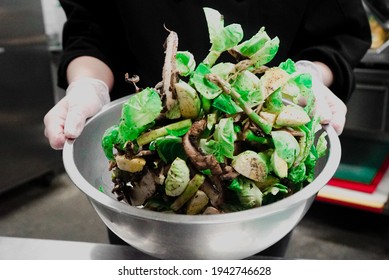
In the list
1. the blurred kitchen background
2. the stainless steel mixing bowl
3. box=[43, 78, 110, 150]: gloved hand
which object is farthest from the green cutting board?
the stainless steel mixing bowl

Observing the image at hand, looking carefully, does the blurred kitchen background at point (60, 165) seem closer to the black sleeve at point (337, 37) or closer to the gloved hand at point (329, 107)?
the black sleeve at point (337, 37)

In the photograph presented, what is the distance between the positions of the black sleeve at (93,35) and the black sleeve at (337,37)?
14.9 inches

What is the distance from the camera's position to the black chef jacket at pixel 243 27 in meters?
0.86

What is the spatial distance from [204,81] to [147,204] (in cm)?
15

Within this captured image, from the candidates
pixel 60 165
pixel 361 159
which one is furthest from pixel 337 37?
pixel 60 165

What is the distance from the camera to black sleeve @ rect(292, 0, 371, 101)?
86cm

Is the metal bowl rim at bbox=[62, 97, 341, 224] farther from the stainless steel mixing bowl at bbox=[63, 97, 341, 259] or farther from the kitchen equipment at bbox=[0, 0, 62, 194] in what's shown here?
the kitchen equipment at bbox=[0, 0, 62, 194]

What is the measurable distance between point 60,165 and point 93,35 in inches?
63.4

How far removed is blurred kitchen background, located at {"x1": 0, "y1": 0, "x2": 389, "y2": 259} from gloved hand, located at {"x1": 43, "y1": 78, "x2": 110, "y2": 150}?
112cm

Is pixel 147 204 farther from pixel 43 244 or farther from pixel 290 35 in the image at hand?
pixel 290 35

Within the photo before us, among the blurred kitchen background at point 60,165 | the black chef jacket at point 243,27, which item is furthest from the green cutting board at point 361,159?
the black chef jacket at point 243,27
